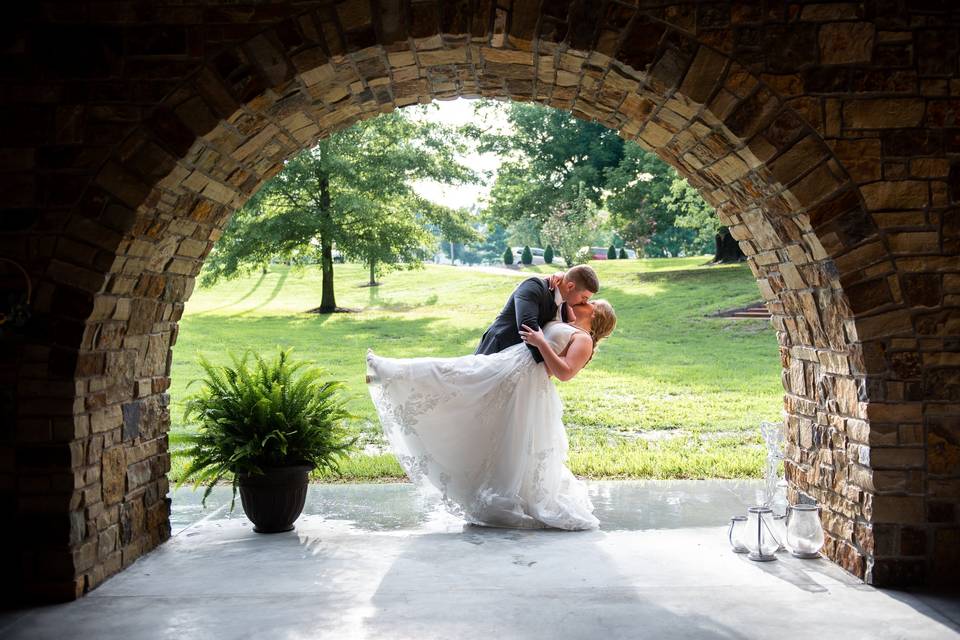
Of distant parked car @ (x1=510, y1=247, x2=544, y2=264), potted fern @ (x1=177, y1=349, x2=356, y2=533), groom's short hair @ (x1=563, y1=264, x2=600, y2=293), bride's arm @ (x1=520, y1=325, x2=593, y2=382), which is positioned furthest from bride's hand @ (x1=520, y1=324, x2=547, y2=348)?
distant parked car @ (x1=510, y1=247, x2=544, y2=264)

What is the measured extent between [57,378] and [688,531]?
12.3ft

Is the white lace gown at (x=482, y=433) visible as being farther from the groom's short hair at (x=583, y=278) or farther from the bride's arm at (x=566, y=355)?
the groom's short hair at (x=583, y=278)

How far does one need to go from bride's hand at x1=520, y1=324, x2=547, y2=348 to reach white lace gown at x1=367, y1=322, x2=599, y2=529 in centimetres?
12

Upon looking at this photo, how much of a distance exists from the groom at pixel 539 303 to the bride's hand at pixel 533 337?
0.05m

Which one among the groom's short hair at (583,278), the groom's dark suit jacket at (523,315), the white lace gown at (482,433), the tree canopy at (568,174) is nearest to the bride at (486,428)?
the white lace gown at (482,433)

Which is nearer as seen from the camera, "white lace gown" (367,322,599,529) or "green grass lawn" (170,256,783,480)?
"white lace gown" (367,322,599,529)

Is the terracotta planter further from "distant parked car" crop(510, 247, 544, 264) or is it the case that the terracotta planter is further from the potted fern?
"distant parked car" crop(510, 247, 544, 264)

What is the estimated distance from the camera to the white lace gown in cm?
586

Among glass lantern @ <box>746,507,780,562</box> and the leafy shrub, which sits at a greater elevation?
the leafy shrub

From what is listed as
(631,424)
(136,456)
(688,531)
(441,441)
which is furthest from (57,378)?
(631,424)

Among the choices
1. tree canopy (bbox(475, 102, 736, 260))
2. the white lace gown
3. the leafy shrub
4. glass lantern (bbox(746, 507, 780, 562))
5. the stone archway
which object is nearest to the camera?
the stone archway

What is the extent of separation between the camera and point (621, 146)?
23.7 metres

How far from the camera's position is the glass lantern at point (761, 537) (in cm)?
498

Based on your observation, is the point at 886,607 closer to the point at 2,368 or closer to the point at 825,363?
the point at 825,363
